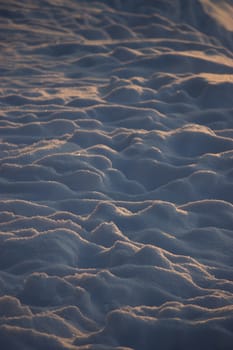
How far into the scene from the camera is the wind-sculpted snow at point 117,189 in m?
1.81

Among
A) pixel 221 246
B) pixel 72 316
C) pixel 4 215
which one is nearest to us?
pixel 72 316

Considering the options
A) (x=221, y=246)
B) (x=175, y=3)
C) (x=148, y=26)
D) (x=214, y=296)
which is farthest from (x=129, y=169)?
(x=175, y=3)

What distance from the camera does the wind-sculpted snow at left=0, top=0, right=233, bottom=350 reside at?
1.81 meters

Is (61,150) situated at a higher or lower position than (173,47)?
lower

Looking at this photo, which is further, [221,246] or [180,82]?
[180,82]

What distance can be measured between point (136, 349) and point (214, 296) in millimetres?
478

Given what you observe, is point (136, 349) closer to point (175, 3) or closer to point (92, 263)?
point (92, 263)

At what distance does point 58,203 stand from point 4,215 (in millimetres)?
344

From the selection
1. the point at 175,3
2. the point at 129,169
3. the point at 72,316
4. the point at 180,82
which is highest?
the point at 175,3

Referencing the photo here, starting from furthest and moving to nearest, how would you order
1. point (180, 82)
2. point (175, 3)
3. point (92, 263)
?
point (175, 3), point (180, 82), point (92, 263)

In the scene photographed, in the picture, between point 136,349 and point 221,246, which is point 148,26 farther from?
point 136,349

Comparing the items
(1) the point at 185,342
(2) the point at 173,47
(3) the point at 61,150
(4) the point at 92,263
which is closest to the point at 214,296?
(1) the point at 185,342

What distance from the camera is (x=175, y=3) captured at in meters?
5.33

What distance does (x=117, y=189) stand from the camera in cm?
267
